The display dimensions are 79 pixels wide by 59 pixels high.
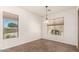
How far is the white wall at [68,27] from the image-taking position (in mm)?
1843

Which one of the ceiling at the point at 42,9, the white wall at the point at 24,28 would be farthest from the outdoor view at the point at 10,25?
the ceiling at the point at 42,9

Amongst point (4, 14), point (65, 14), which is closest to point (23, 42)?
point (4, 14)

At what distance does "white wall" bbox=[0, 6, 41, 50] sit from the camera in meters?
1.77

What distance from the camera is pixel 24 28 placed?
1992 mm

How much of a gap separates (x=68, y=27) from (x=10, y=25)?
1.38 m

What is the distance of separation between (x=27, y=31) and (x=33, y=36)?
0.20 m

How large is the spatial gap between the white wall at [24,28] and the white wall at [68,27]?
212mm

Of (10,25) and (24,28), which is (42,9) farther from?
(10,25)

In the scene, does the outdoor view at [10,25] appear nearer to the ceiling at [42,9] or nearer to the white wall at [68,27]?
the ceiling at [42,9]

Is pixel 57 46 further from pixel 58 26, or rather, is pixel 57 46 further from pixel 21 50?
pixel 21 50

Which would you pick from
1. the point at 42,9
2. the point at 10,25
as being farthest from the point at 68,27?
the point at 10,25
